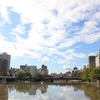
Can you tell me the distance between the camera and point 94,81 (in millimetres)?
143750

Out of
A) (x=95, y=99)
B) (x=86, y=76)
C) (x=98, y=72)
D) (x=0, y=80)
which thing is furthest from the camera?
(x=0, y=80)

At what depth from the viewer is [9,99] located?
53.6 metres

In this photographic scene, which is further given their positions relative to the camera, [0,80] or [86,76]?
[0,80]

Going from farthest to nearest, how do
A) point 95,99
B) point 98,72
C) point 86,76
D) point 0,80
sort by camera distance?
point 0,80
point 86,76
point 98,72
point 95,99

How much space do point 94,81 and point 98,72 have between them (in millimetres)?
8551

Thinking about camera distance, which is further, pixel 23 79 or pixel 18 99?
pixel 23 79

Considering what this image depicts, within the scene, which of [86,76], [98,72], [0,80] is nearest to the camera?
[98,72]

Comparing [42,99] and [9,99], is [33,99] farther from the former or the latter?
[9,99]

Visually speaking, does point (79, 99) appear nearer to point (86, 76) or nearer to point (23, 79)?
point (86, 76)

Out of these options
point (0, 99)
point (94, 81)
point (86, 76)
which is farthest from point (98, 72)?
point (0, 99)

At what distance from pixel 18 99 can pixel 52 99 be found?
8605 millimetres

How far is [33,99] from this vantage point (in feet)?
177

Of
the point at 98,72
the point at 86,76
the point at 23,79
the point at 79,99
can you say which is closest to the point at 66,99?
the point at 79,99

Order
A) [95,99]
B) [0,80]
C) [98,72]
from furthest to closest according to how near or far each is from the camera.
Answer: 1. [0,80]
2. [98,72]
3. [95,99]
